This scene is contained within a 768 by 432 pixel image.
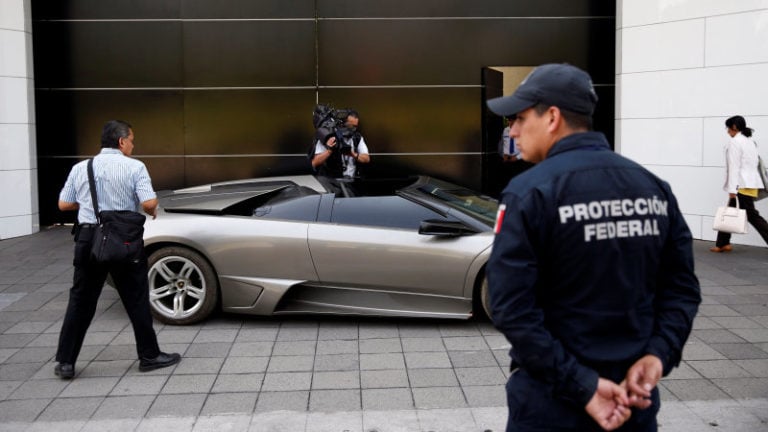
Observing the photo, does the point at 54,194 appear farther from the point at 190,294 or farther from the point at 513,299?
the point at 513,299

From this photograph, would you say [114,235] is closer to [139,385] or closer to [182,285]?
[139,385]

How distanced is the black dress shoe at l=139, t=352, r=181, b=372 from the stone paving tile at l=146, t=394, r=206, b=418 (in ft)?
1.83

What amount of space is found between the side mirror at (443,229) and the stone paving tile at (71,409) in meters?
2.68

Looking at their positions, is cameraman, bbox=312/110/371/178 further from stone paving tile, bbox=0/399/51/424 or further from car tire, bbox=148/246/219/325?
stone paving tile, bbox=0/399/51/424

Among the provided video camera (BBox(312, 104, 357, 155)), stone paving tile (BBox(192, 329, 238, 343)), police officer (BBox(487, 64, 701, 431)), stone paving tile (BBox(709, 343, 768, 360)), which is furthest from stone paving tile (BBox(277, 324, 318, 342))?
police officer (BBox(487, 64, 701, 431))

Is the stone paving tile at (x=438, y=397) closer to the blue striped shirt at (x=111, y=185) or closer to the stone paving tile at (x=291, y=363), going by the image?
the stone paving tile at (x=291, y=363)

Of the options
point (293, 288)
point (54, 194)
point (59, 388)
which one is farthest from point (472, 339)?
point (54, 194)

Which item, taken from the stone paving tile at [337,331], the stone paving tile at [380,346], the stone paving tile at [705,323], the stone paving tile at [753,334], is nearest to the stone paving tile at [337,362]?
the stone paving tile at [380,346]

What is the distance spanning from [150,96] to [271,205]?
6554 millimetres

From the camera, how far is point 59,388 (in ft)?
17.0

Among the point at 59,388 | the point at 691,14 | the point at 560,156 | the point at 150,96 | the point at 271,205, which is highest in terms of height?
the point at 691,14

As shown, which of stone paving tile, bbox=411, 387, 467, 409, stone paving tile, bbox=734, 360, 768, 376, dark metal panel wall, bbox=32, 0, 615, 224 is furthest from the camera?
dark metal panel wall, bbox=32, 0, 615, 224

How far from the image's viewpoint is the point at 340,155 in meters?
9.35

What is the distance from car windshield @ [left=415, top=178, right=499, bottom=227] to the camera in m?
6.66
